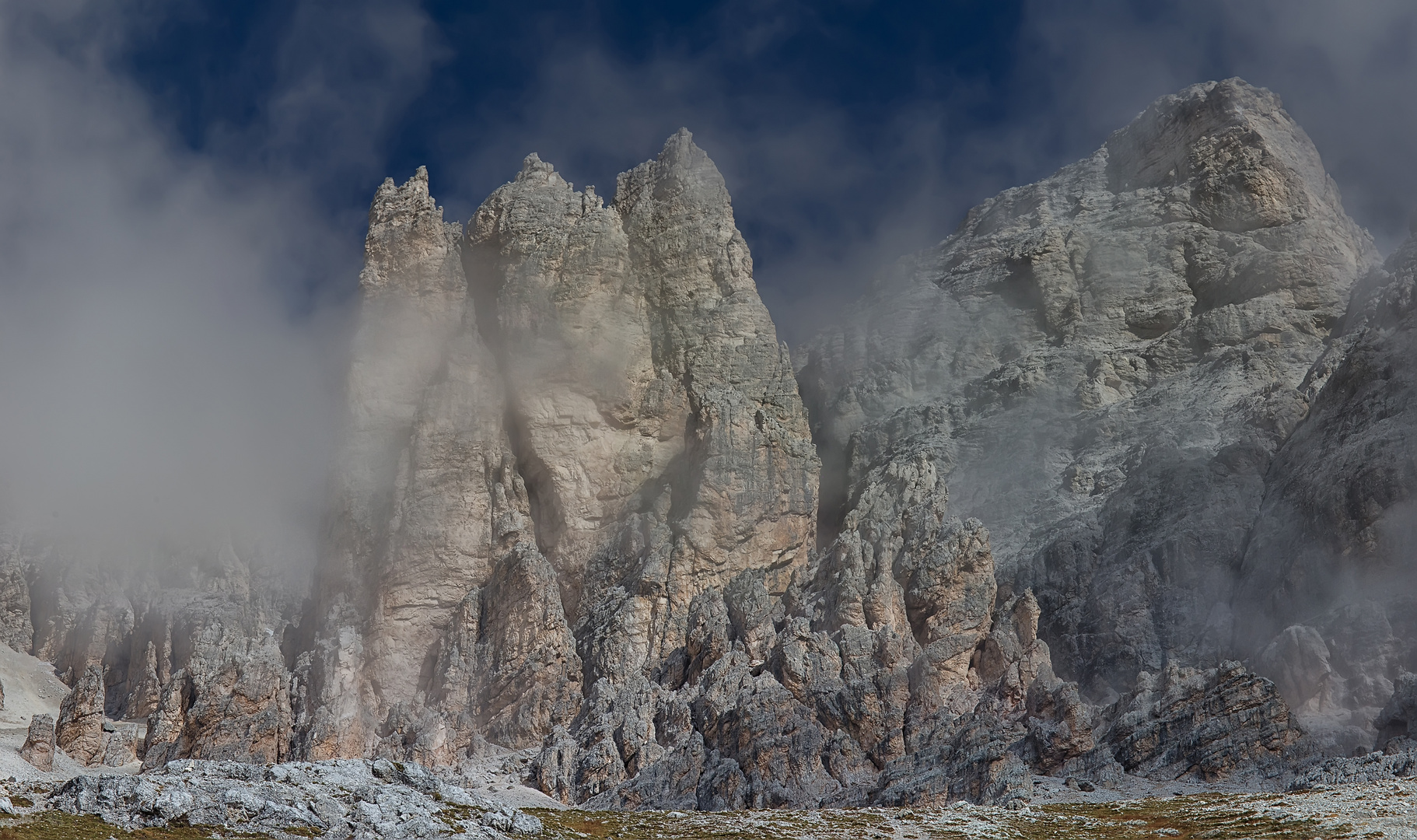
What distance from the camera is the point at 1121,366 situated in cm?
14500

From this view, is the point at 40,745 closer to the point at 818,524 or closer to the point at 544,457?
the point at 544,457

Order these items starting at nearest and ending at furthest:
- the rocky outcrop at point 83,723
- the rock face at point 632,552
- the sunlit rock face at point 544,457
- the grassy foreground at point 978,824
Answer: the grassy foreground at point 978,824 < the rock face at point 632,552 < the rocky outcrop at point 83,723 < the sunlit rock face at point 544,457

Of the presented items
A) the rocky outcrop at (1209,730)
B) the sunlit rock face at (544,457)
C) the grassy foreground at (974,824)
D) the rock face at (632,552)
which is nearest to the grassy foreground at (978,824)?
the grassy foreground at (974,824)

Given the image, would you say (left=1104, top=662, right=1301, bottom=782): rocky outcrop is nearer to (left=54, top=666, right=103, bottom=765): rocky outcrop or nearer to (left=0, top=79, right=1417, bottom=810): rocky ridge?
(left=0, top=79, right=1417, bottom=810): rocky ridge

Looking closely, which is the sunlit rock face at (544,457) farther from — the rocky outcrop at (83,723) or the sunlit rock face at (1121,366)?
the rocky outcrop at (83,723)

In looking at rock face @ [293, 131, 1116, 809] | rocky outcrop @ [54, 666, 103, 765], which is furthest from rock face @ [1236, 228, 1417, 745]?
rocky outcrop @ [54, 666, 103, 765]

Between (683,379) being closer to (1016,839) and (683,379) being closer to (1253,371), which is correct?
(1253,371)

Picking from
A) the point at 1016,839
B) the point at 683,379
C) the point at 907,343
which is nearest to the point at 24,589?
the point at 683,379

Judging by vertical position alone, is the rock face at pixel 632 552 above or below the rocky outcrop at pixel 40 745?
above

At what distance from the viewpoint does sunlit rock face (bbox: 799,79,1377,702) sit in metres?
115

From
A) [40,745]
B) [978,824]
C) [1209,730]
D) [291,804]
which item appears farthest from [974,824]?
[40,745]

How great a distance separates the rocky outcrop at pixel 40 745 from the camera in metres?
108

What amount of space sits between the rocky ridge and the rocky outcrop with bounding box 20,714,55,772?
5.43m

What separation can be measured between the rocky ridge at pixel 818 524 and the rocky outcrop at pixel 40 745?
5.43 meters
